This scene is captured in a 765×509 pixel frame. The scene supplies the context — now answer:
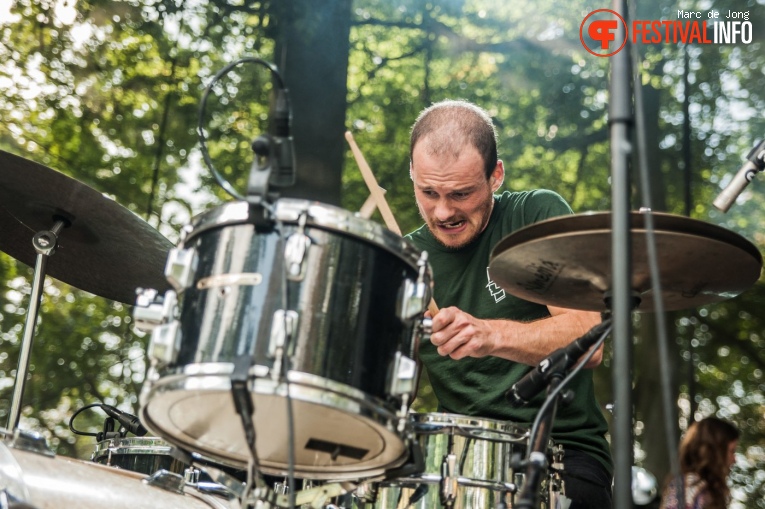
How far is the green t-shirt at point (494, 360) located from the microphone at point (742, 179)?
1008 mm

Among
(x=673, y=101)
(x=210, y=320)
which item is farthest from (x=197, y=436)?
(x=673, y=101)

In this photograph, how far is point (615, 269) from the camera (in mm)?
1650

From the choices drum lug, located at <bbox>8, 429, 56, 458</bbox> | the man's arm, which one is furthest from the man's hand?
drum lug, located at <bbox>8, 429, 56, 458</bbox>

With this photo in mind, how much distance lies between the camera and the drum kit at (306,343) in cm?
175

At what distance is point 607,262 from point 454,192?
1032 mm

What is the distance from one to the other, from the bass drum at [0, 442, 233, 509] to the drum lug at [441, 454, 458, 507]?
0.57 metres

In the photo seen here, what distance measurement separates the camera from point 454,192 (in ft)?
9.92

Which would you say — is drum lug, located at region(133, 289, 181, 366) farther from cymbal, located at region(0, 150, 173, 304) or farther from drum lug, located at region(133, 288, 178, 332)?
cymbal, located at region(0, 150, 173, 304)

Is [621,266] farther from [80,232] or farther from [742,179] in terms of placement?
[80,232]

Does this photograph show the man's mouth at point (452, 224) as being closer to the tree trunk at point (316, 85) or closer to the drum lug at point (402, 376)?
the drum lug at point (402, 376)

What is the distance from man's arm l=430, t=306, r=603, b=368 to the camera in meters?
2.34

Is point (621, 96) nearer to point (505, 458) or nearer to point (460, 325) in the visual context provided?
point (460, 325)

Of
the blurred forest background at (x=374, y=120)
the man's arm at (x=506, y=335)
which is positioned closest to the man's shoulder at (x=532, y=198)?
the man's arm at (x=506, y=335)

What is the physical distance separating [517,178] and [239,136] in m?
2.39
